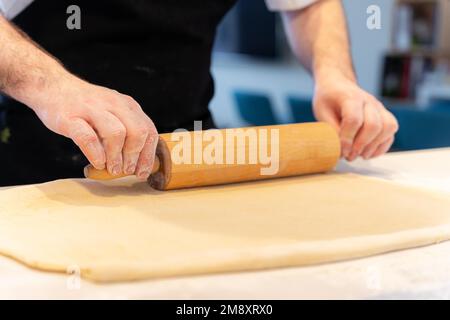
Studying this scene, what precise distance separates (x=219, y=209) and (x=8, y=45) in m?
A: 0.40

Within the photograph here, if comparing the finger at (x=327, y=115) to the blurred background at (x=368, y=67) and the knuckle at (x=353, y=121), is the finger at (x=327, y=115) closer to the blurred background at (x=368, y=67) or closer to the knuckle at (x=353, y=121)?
the knuckle at (x=353, y=121)

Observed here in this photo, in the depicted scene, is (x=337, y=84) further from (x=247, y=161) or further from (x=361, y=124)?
(x=247, y=161)

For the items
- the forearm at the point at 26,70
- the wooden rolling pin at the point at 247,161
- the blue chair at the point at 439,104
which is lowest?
the blue chair at the point at 439,104

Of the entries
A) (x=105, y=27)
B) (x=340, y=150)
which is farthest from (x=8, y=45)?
(x=340, y=150)

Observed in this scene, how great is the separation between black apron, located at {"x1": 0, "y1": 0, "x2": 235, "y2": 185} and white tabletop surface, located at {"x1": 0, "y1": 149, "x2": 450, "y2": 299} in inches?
22.8

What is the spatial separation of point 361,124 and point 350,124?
0.02 m

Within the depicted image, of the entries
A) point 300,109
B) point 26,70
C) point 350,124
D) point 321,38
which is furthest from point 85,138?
point 300,109

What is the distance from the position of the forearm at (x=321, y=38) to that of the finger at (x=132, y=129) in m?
0.56

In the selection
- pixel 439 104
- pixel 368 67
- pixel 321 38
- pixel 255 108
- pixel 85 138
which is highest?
pixel 321 38

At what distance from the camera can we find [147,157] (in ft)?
2.92

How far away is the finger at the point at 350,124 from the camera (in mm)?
1168

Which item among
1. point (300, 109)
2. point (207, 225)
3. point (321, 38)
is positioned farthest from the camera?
point (300, 109)

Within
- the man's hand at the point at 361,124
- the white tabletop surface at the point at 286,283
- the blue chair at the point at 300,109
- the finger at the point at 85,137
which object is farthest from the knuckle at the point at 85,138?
the blue chair at the point at 300,109

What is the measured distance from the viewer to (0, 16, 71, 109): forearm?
0.88m
